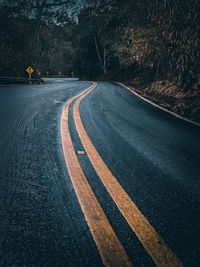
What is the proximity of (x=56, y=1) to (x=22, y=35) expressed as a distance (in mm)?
10766

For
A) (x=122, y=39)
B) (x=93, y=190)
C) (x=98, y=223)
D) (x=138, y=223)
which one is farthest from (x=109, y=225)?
(x=122, y=39)

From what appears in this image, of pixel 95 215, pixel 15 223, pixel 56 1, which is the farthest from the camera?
pixel 56 1

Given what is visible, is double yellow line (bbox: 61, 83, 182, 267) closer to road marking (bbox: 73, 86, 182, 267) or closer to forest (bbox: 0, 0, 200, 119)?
road marking (bbox: 73, 86, 182, 267)

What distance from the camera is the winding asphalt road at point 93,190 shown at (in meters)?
1.08

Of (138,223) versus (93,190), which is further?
(93,190)

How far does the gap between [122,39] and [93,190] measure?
69.1 feet

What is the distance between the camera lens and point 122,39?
2002 centimetres

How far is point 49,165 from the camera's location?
83.0 inches

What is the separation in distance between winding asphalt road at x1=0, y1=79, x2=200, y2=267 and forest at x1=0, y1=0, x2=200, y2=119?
5.06 metres

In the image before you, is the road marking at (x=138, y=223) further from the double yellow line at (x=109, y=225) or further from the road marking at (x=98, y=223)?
the road marking at (x=98, y=223)

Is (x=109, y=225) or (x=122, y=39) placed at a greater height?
(x=122, y=39)

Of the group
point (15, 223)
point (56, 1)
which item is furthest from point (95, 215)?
point (56, 1)

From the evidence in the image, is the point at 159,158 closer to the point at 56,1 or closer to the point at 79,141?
the point at 79,141

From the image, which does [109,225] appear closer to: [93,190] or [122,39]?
[93,190]
